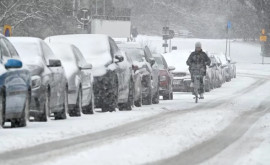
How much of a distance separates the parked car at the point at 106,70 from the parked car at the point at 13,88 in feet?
16.3

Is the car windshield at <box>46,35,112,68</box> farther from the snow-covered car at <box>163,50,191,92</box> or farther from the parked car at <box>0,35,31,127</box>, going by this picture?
the snow-covered car at <box>163,50,191,92</box>

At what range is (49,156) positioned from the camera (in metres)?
9.23

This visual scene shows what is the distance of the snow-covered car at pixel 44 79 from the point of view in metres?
14.2

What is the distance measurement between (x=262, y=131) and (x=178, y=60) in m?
21.4

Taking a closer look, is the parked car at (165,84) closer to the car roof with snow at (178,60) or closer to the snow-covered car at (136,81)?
the snow-covered car at (136,81)

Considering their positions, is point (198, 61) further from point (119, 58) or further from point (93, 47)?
point (119, 58)

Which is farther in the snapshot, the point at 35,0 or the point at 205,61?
the point at 35,0

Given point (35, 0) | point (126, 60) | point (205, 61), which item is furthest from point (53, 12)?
point (126, 60)

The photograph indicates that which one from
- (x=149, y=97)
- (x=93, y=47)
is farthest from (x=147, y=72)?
(x=93, y=47)

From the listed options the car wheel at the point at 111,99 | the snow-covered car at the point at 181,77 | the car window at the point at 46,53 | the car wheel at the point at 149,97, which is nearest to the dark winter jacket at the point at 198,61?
the car wheel at the point at 149,97

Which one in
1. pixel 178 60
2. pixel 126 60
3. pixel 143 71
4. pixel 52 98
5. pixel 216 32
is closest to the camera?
pixel 52 98

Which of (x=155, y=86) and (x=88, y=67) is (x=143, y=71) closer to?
(x=155, y=86)

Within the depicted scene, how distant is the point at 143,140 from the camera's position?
1134 centimetres

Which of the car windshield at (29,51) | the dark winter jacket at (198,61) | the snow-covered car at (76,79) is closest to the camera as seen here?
the car windshield at (29,51)
